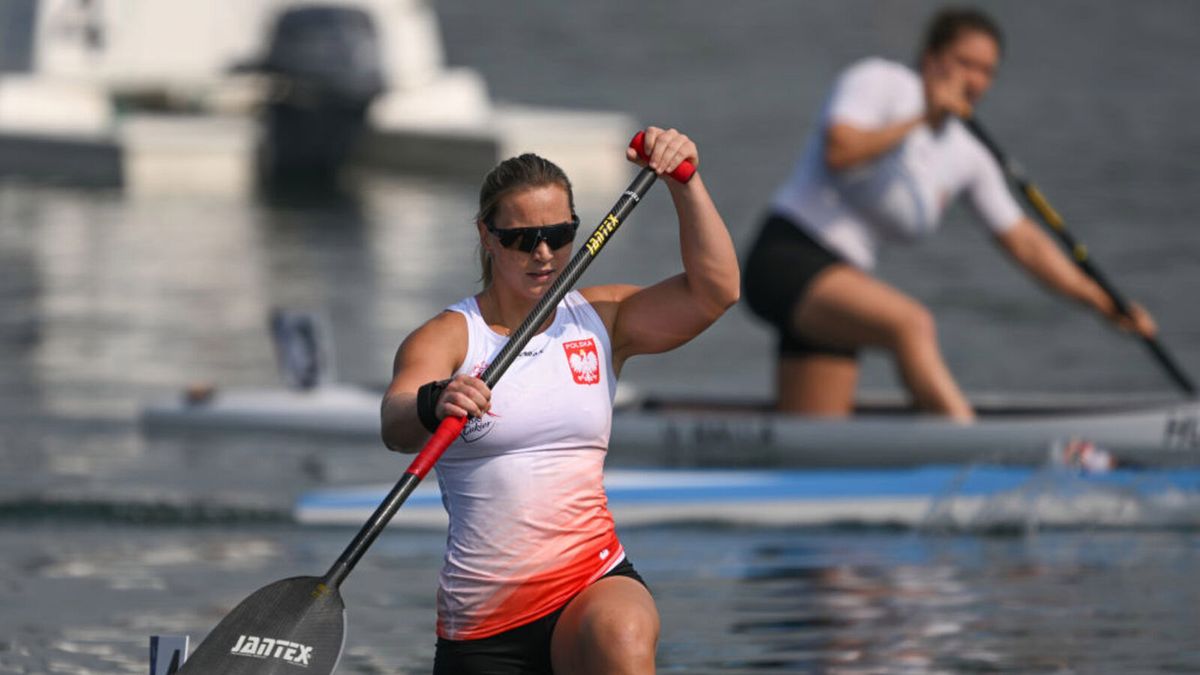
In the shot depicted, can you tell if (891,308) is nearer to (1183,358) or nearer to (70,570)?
(70,570)

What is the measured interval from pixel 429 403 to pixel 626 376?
805 centimetres

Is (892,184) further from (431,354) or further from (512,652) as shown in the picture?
(512,652)

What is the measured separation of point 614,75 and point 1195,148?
36.0 ft

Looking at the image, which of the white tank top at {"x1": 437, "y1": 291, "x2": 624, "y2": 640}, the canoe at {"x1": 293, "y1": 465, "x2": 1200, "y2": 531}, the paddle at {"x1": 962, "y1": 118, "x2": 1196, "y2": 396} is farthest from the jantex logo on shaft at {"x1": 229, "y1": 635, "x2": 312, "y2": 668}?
the paddle at {"x1": 962, "y1": 118, "x2": 1196, "y2": 396}

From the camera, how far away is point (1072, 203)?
68.2ft

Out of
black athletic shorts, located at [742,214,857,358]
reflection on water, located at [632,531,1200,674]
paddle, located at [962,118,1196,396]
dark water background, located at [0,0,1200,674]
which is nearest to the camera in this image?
reflection on water, located at [632,531,1200,674]

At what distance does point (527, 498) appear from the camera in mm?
4641

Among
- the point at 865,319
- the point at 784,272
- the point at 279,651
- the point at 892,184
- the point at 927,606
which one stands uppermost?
the point at 892,184

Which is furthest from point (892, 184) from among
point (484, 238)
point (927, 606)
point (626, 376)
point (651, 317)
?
point (484, 238)

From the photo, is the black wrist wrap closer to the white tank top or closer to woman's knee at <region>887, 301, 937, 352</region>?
the white tank top

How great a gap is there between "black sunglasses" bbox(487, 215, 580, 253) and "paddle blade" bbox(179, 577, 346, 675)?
0.80 meters

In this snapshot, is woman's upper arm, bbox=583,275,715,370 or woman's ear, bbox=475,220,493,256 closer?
woman's ear, bbox=475,220,493,256

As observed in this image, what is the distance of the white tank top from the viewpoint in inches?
182

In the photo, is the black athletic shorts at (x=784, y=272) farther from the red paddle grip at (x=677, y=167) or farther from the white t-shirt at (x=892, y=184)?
the red paddle grip at (x=677, y=167)
